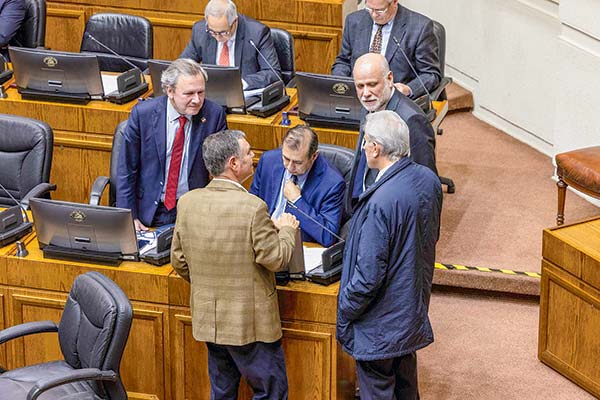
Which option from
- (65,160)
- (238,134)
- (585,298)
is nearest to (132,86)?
(65,160)

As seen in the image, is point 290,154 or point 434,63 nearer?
point 290,154

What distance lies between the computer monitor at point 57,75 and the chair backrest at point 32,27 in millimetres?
986

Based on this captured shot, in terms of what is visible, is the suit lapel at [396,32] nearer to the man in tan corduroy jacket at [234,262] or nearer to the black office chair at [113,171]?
the black office chair at [113,171]

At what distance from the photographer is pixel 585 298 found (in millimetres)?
5320

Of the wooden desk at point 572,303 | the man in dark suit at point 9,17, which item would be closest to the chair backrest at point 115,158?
the man in dark suit at point 9,17

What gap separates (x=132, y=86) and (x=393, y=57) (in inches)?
53.1

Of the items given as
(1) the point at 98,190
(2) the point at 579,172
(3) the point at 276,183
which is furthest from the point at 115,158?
(2) the point at 579,172

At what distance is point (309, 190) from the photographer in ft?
17.1

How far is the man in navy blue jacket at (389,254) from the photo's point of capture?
14.4 ft

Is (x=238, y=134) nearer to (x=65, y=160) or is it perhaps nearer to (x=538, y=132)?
(x=65, y=160)

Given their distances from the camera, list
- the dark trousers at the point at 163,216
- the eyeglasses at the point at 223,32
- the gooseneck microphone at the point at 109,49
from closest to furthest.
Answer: the dark trousers at the point at 163,216, the eyeglasses at the point at 223,32, the gooseneck microphone at the point at 109,49

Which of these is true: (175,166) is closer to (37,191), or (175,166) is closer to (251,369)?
(37,191)

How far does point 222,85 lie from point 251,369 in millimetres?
1831

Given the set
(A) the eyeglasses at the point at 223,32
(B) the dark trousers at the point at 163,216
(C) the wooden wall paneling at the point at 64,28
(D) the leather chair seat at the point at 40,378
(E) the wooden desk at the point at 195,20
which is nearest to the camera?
(D) the leather chair seat at the point at 40,378
